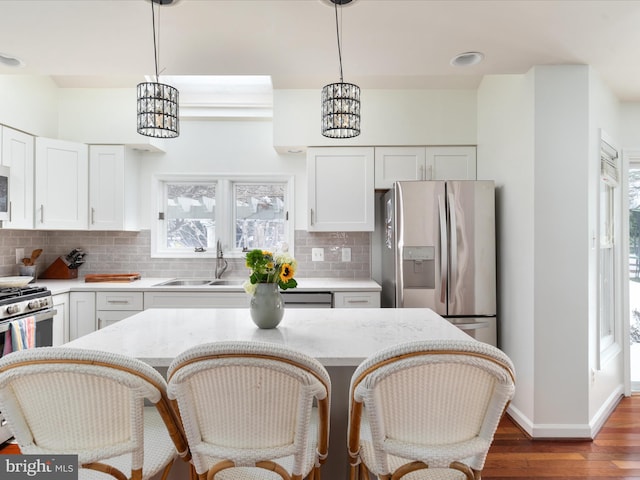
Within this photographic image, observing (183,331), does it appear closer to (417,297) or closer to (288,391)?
(288,391)

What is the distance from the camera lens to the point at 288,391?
98 centimetres

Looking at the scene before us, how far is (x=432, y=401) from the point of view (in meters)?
1.01

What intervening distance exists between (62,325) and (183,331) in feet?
6.75

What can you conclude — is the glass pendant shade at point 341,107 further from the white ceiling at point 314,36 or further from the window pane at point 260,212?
the window pane at point 260,212

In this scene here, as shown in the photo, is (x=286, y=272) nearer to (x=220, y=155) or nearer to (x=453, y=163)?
(x=453, y=163)

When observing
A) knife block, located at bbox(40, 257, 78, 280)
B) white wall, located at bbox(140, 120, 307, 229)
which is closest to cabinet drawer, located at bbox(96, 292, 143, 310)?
knife block, located at bbox(40, 257, 78, 280)

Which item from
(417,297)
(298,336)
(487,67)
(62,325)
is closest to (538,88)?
(487,67)

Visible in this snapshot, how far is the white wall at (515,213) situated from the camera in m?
2.56

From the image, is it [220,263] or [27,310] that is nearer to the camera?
[27,310]

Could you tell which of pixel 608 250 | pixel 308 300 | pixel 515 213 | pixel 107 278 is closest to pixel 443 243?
pixel 515 213

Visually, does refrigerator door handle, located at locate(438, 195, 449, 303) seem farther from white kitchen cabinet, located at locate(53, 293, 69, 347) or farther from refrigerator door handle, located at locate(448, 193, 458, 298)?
white kitchen cabinet, located at locate(53, 293, 69, 347)

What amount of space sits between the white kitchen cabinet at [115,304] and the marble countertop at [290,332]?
126cm

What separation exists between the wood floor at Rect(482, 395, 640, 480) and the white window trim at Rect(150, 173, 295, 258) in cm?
235

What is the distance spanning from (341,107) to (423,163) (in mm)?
1830
